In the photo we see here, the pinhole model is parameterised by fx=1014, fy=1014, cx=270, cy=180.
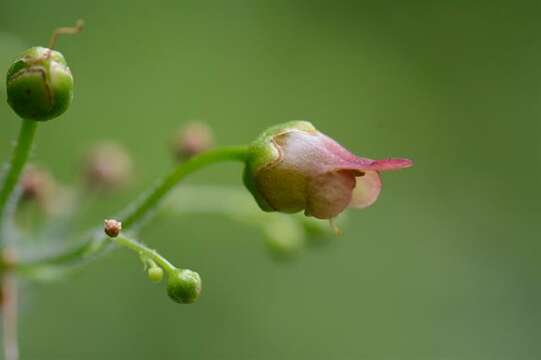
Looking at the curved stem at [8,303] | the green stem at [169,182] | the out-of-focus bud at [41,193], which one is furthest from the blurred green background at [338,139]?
the green stem at [169,182]

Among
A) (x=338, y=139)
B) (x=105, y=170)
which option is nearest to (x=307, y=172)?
(x=105, y=170)

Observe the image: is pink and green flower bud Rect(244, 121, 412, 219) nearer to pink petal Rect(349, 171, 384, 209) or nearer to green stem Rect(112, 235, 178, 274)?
pink petal Rect(349, 171, 384, 209)

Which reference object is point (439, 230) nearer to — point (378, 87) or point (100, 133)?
point (378, 87)

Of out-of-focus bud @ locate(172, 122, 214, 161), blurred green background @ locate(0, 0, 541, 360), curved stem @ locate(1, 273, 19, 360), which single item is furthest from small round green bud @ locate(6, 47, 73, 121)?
blurred green background @ locate(0, 0, 541, 360)

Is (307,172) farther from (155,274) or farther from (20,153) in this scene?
(20,153)

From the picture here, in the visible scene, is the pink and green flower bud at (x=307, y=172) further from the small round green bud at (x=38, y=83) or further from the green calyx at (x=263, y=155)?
the small round green bud at (x=38, y=83)
